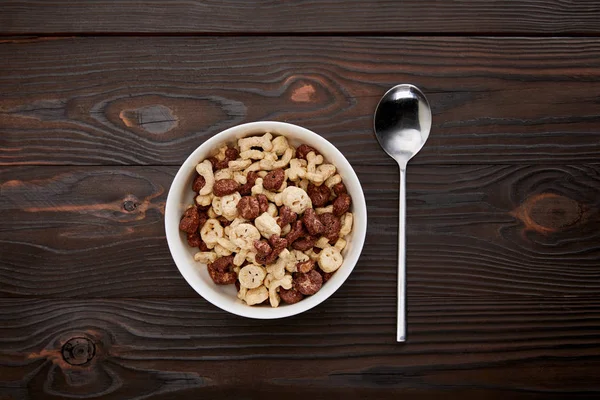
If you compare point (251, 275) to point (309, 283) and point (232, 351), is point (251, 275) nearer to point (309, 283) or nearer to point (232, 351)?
point (309, 283)

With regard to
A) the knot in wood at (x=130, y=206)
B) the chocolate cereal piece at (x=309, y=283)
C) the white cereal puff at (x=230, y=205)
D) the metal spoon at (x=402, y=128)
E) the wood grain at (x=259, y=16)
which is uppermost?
the wood grain at (x=259, y=16)

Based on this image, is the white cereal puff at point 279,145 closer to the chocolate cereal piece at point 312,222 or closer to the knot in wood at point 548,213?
Answer: the chocolate cereal piece at point 312,222

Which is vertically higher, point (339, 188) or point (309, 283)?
point (339, 188)

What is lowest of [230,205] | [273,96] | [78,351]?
[78,351]

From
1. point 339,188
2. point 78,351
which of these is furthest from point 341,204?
point 78,351

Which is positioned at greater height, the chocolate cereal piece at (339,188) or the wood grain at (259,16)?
the wood grain at (259,16)

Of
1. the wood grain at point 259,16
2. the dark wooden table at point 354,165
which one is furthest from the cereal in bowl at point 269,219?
the wood grain at point 259,16

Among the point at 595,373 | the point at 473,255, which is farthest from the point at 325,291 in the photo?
the point at 595,373
